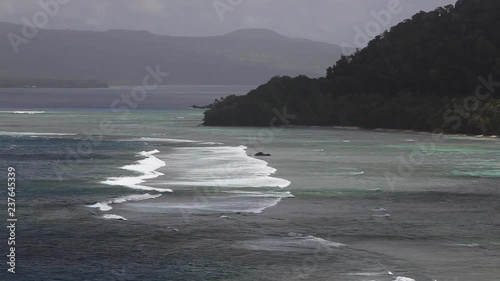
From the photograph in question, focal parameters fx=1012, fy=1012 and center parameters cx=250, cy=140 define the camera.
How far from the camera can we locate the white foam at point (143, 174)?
187 feet

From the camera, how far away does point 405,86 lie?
18338 cm

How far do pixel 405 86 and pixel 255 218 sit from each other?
14509cm

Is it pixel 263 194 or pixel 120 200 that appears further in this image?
pixel 263 194

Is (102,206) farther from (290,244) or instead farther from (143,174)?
(143,174)

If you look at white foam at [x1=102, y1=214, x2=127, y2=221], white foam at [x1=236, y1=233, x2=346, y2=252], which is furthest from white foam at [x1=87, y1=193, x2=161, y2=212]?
white foam at [x1=236, y1=233, x2=346, y2=252]

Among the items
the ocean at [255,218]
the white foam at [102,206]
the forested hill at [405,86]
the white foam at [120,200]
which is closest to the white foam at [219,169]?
the ocean at [255,218]

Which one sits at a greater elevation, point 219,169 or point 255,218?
point 255,218

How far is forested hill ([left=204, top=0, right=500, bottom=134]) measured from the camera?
526 ft

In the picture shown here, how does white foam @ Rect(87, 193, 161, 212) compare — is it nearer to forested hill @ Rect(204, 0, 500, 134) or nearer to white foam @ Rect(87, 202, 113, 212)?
white foam @ Rect(87, 202, 113, 212)

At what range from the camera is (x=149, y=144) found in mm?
108312

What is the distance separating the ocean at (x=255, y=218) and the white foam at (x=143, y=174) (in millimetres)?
124

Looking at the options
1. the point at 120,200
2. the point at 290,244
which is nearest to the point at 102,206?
the point at 120,200

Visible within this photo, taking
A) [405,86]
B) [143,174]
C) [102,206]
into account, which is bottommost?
[143,174]

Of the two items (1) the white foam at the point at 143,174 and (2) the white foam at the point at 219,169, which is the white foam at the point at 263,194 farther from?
(1) the white foam at the point at 143,174
